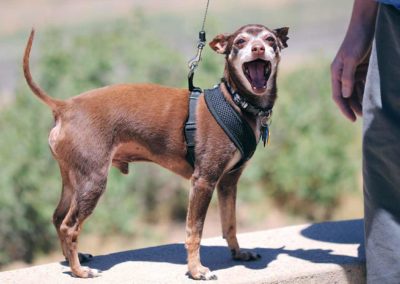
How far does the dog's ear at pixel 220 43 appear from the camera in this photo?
4098mm

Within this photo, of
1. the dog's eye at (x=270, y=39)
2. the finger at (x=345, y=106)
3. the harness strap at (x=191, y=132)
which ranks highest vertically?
the dog's eye at (x=270, y=39)

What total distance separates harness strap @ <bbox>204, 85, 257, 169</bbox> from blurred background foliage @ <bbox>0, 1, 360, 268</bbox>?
3.58m

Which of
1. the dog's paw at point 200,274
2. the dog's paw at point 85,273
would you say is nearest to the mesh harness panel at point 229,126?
the dog's paw at point 200,274

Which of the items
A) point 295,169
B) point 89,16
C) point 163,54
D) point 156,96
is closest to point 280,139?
point 295,169

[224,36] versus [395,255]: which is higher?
[224,36]

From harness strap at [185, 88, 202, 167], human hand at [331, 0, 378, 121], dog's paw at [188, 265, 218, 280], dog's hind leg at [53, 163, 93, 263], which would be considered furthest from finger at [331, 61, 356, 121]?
dog's hind leg at [53, 163, 93, 263]

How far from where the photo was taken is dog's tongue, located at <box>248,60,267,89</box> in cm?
396

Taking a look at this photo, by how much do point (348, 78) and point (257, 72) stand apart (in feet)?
1.86

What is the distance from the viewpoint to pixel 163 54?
8703 mm

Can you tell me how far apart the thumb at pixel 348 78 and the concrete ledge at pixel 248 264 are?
3.12ft

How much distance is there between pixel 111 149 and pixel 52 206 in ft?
11.1

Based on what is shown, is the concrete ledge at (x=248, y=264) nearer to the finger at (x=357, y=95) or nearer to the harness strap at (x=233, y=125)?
the harness strap at (x=233, y=125)

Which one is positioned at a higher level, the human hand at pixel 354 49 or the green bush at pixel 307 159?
the human hand at pixel 354 49

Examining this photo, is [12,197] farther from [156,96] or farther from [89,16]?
[89,16]
